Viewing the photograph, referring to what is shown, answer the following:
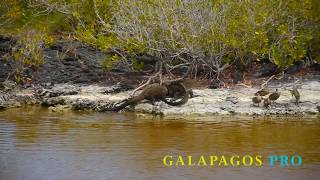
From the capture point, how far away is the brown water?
352 inches

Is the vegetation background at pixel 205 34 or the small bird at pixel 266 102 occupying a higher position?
the vegetation background at pixel 205 34

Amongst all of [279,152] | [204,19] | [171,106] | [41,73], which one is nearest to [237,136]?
[279,152]

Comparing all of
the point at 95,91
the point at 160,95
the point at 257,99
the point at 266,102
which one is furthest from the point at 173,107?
the point at 95,91

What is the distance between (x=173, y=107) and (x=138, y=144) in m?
4.48

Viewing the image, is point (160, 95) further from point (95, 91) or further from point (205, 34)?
point (205, 34)

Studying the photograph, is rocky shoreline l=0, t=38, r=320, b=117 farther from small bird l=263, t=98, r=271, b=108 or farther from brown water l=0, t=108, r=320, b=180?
brown water l=0, t=108, r=320, b=180

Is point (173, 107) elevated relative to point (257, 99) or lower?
lower

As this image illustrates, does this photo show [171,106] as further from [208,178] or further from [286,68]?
[208,178]

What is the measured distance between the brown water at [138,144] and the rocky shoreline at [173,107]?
722 millimetres


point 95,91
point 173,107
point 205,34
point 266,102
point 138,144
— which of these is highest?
point 205,34

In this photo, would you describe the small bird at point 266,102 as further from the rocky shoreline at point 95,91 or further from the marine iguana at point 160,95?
the marine iguana at point 160,95

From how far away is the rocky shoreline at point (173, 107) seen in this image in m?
14.9

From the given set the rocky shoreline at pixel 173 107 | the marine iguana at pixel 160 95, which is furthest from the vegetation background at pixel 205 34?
the marine iguana at pixel 160 95

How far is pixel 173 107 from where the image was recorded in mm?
15320
